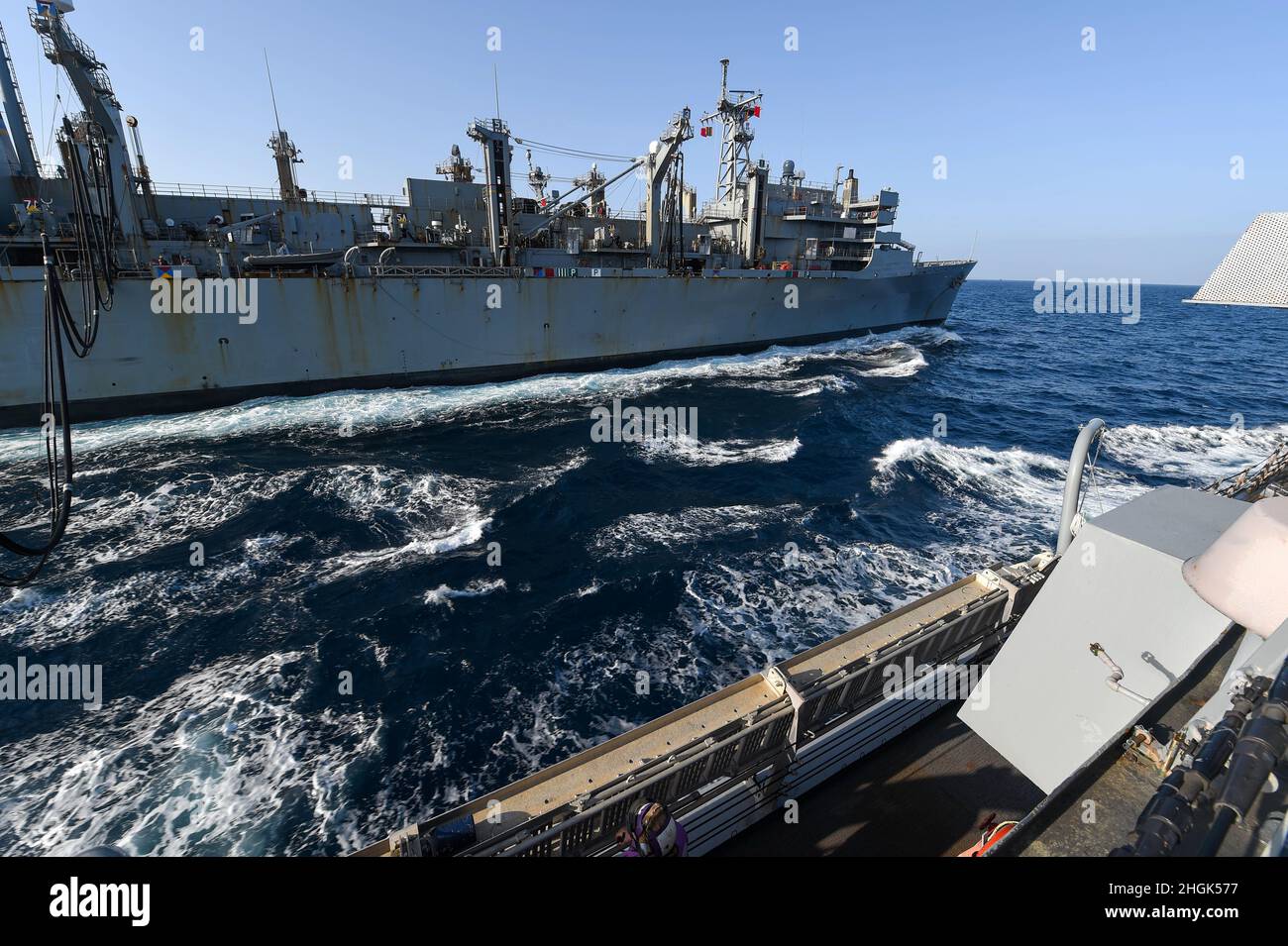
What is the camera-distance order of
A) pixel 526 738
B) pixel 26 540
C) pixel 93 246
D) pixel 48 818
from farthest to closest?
pixel 93 246 → pixel 26 540 → pixel 526 738 → pixel 48 818

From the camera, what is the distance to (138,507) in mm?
17109

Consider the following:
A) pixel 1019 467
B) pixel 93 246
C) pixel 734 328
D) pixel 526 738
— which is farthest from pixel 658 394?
pixel 93 246

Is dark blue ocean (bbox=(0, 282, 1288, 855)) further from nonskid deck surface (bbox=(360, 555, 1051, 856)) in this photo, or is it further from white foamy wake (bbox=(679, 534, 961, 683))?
nonskid deck surface (bbox=(360, 555, 1051, 856))

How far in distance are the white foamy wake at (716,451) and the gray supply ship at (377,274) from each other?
1391 cm

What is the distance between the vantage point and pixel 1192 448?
2336 cm

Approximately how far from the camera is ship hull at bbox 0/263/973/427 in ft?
79.8

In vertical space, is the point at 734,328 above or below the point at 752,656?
above

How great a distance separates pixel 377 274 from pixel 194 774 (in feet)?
86.4

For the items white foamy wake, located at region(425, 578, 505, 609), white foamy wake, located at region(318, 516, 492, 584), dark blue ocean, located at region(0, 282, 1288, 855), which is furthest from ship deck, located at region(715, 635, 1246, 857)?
white foamy wake, located at region(318, 516, 492, 584)

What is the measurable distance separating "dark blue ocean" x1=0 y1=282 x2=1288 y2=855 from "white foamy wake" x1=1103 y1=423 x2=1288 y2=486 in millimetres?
166

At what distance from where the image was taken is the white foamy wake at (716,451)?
2153 centimetres

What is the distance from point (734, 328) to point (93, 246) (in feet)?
112

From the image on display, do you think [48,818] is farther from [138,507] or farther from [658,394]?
[658,394]

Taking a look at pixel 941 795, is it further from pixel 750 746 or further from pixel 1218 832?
pixel 1218 832
